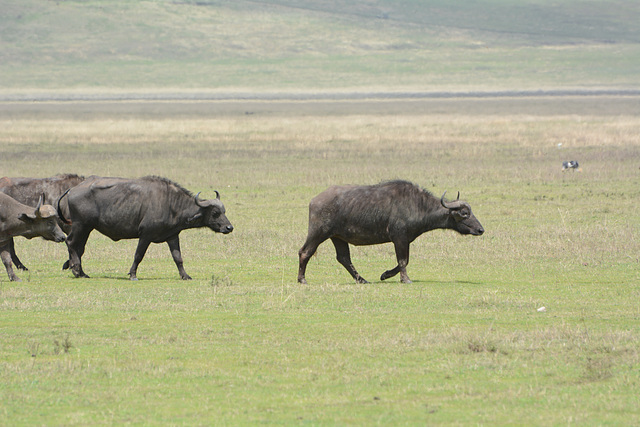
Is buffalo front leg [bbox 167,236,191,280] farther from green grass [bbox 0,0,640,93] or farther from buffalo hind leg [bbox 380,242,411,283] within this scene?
green grass [bbox 0,0,640,93]

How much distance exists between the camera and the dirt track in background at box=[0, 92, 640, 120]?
74.6 meters

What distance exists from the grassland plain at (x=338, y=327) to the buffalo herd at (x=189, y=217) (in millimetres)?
573

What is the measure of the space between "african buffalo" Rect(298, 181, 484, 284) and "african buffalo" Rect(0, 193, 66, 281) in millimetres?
3780

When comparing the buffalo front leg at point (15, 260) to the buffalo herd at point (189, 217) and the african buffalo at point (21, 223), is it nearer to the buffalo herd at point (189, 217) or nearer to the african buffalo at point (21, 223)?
the buffalo herd at point (189, 217)

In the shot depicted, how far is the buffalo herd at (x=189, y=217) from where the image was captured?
15.3m

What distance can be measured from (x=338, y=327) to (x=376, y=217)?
377 cm

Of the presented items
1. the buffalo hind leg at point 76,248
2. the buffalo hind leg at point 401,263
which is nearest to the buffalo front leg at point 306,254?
the buffalo hind leg at point 401,263

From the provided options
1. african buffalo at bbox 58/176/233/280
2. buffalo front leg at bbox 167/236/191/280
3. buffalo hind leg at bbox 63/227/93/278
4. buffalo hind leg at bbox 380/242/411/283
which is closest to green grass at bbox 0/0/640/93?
african buffalo at bbox 58/176/233/280

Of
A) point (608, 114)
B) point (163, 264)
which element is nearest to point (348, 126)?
Answer: point (608, 114)

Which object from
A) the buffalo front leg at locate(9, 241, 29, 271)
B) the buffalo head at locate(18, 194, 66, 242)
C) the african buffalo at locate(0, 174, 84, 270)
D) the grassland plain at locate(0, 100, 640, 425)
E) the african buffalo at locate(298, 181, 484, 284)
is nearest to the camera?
the grassland plain at locate(0, 100, 640, 425)

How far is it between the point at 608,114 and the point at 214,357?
60.9 m

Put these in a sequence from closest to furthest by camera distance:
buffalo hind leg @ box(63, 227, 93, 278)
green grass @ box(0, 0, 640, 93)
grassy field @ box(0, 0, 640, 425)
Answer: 1. grassy field @ box(0, 0, 640, 425)
2. buffalo hind leg @ box(63, 227, 93, 278)
3. green grass @ box(0, 0, 640, 93)

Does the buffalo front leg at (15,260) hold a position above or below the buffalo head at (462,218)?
below

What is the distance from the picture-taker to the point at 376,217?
15344mm
